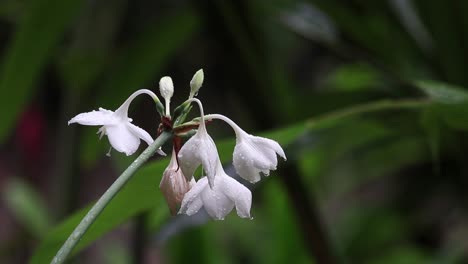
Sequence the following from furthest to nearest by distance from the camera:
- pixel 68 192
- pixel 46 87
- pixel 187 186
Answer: pixel 46 87, pixel 68 192, pixel 187 186

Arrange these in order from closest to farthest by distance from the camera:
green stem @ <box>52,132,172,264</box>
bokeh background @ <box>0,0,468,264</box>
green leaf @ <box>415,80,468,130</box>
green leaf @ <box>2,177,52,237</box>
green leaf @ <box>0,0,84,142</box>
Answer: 1. green stem @ <box>52,132,172,264</box>
2. green leaf @ <box>415,80,468,130</box>
3. bokeh background @ <box>0,0,468,264</box>
4. green leaf @ <box>0,0,84,142</box>
5. green leaf @ <box>2,177,52,237</box>

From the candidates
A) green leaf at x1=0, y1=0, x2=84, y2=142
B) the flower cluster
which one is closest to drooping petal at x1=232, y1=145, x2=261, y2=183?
the flower cluster

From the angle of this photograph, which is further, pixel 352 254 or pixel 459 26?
pixel 352 254

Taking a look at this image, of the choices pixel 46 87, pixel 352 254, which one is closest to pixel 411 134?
pixel 352 254

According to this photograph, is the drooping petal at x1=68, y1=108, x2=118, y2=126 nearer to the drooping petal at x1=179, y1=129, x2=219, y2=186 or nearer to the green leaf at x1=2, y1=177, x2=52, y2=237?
the drooping petal at x1=179, y1=129, x2=219, y2=186

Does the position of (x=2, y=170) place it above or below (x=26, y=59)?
below

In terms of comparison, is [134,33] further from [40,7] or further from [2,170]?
[2,170]

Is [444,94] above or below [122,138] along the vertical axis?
below

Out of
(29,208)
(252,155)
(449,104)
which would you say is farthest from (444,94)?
(29,208)

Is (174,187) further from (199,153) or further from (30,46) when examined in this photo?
(30,46)
